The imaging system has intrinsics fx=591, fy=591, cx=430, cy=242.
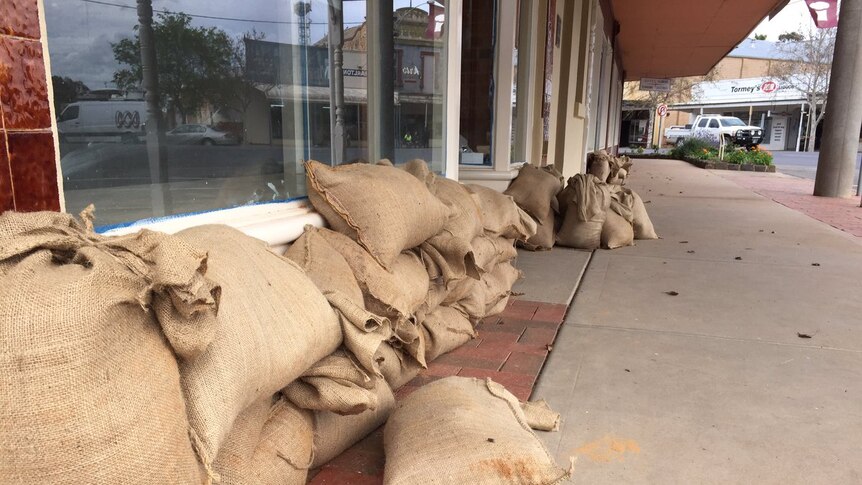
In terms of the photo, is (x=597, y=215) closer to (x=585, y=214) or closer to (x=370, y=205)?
(x=585, y=214)

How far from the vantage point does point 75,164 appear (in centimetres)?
155

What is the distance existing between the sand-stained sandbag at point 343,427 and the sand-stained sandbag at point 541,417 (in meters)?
0.48

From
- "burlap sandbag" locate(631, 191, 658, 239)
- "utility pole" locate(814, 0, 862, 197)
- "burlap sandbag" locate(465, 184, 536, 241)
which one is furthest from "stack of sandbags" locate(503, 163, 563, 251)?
"utility pole" locate(814, 0, 862, 197)

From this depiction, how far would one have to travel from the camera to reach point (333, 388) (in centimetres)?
167

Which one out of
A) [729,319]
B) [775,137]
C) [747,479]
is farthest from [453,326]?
[775,137]

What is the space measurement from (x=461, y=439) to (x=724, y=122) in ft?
125

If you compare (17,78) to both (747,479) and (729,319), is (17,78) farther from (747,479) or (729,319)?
(729,319)

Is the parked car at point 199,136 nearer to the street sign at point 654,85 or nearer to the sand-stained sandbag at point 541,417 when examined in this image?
the sand-stained sandbag at point 541,417

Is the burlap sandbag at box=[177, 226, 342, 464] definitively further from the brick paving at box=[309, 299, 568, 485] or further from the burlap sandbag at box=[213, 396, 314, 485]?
the brick paving at box=[309, 299, 568, 485]

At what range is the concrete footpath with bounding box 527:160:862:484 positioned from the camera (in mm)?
1907

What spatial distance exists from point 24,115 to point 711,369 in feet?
8.62

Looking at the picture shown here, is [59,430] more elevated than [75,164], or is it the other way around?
[75,164]

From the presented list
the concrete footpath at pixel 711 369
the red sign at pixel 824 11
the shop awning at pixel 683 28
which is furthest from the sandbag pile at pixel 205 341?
the shop awning at pixel 683 28

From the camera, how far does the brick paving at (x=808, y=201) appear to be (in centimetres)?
716
